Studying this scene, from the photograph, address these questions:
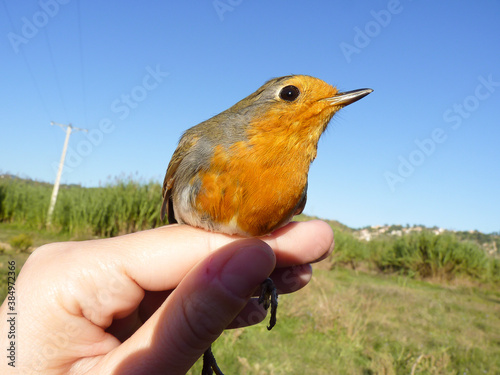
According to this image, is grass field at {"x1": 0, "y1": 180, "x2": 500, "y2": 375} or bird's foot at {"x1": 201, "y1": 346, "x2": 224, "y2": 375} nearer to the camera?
bird's foot at {"x1": 201, "y1": 346, "x2": 224, "y2": 375}

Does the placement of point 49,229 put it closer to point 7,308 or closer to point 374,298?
point 374,298

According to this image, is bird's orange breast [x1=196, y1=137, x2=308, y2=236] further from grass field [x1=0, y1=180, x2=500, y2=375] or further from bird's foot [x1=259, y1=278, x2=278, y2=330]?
grass field [x1=0, y1=180, x2=500, y2=375]

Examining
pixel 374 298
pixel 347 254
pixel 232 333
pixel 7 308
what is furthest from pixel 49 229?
pixel 347 254

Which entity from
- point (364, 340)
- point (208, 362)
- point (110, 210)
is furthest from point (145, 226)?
point (208, 362)

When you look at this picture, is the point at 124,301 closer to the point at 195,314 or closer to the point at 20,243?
the point at 195,314

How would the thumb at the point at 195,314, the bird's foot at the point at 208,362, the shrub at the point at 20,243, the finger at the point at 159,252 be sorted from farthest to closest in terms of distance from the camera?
the shrub at the point at 20,243
the bird's foot at the point at 208,362
the finger at the point at 159,252
the thumb at the point at 195,314

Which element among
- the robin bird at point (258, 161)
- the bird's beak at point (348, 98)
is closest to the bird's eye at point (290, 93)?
the robin bird at point (258, 161)

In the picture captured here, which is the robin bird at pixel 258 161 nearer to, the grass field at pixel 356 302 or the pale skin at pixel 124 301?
the pale skin at pixel 124 301

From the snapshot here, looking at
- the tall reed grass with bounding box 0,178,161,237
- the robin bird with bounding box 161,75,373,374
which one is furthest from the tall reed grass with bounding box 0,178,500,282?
the robin bird with bounding box 161,75,373,374
